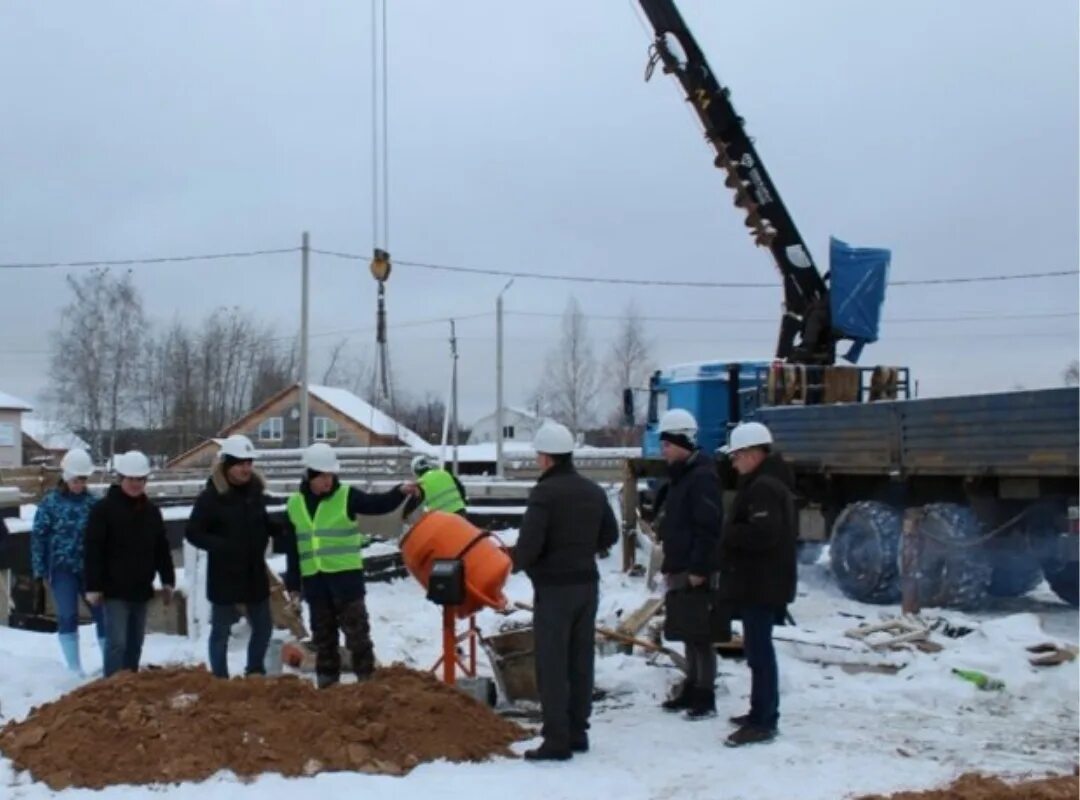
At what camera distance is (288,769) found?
20.1ft

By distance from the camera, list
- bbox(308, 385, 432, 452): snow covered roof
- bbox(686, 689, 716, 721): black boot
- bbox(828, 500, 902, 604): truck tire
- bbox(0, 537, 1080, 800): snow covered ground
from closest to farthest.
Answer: bbox(0, 537, 1080, 800): snow covered ground
bbox(686, 689, 716, 721): black boot
bbox(828, 500, 902, 604): truck tire
bbox(308, 385, 432, 452): snow covered roof

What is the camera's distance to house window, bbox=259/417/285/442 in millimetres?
60469

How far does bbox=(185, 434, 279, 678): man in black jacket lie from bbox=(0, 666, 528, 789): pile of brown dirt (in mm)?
798

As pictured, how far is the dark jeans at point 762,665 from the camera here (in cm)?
710

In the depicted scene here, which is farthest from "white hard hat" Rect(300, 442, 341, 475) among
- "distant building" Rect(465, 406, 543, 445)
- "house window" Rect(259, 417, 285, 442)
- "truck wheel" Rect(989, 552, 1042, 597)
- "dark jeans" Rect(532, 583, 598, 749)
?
"distant building" Rect(465, 406, 543, 445)

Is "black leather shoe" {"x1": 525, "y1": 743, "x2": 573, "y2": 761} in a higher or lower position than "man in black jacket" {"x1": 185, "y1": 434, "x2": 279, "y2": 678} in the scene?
lower

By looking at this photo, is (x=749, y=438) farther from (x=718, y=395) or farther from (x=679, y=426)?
(x=718, y=395)

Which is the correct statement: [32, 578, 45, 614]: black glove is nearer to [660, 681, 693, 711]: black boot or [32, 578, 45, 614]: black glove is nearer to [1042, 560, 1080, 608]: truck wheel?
[660, 681, 693, 711]: black boot

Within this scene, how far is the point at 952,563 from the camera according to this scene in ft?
42.5

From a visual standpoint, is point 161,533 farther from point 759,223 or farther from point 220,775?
point 759,223

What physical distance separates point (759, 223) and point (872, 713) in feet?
41.5

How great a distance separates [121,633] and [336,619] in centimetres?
139

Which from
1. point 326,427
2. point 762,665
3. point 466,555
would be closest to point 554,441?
point 466,555

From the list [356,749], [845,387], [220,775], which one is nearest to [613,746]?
[356,749]
